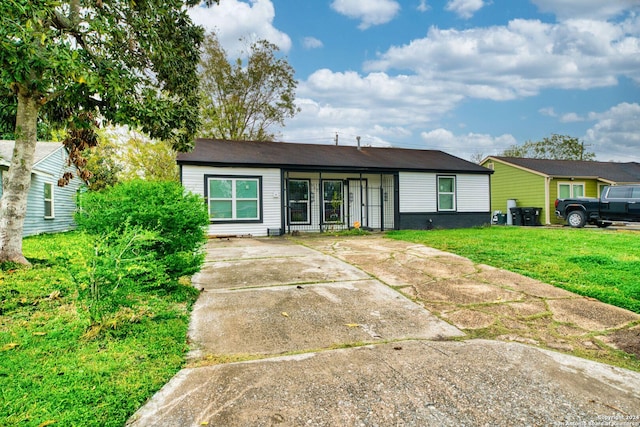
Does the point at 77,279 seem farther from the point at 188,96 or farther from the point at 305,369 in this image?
the point at 188,96

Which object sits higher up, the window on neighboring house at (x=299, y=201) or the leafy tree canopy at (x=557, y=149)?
the leafy tree canopy at (x=557, y=149)

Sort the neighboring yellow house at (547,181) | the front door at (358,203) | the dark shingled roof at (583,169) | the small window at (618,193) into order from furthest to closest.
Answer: the dark shingled roof at (583,169), the neighboring yellow house at (547,181), the front door at (358,203), the small window at (618,193)

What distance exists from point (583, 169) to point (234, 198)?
21.4m

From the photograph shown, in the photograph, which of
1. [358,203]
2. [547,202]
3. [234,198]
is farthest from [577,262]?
[547,202]

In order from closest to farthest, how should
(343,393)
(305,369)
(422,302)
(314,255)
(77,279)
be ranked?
(343,393)
(305,369)
(77,279)
(422,302)
(314,255)

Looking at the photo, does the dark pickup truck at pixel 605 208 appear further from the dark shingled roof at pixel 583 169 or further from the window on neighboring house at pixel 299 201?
the window on neighboring house at pixel 299 201

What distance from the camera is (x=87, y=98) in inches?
265

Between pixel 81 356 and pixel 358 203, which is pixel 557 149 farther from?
pixel 81 356

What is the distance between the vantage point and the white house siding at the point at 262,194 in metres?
11.6

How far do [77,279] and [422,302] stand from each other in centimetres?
352

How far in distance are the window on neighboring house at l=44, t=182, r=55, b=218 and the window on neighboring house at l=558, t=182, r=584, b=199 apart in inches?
1002

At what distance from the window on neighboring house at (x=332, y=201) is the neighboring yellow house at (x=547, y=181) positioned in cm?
1204

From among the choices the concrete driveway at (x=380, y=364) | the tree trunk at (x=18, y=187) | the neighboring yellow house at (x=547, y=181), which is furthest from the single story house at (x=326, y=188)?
the concrete driveway at (x=380, y=364)

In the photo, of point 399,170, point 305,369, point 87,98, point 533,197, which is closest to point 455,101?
point 533,197
